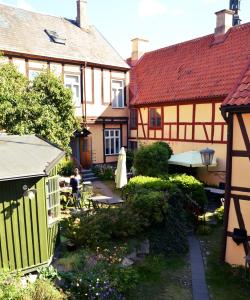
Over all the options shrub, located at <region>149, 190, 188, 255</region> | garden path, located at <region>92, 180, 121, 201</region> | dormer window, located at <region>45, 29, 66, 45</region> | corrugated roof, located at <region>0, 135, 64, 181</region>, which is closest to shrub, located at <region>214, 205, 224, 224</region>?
shrub, located at <region>149, 190, 188, 255</region>

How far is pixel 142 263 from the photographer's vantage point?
27.1ft

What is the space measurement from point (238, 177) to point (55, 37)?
49.2 feet

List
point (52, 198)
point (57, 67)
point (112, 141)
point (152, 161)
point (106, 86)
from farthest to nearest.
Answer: point (112, 141) < point (106, 86) < point (57, 67) < point (152, 161) < point (52, 198)

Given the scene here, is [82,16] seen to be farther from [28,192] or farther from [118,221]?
[28,192]

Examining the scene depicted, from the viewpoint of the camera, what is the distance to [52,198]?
797 cm

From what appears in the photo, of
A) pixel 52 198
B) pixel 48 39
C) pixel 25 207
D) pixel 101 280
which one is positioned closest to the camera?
pixel 101 280

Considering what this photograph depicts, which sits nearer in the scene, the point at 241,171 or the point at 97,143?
the point at 241,171

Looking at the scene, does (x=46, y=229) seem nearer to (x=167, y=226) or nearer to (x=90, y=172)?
(x=167, y=226)

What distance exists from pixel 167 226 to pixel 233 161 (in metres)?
2.96

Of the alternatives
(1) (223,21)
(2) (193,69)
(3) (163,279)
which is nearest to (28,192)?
(3) (163,279)

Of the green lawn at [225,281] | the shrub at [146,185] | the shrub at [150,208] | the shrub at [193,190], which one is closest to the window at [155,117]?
the shrub at [193,190]

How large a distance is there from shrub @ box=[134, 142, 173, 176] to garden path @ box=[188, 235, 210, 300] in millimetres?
4541

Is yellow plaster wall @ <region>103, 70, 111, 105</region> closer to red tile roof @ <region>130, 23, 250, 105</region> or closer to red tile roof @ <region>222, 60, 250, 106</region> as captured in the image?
red tile roof @ <region>130, 23, 250, 105</region>

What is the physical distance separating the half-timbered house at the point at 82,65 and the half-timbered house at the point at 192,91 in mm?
Answer: 1747
